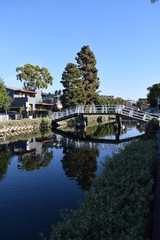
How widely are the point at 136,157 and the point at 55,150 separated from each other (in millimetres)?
12748

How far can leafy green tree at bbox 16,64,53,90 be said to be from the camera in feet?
274

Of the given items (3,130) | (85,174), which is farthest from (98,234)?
(3,130)

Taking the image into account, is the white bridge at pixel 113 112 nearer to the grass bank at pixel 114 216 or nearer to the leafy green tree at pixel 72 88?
the leafy green tree at pixel 72 88

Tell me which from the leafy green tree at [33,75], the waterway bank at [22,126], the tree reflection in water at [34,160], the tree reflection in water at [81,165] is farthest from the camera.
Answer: the leafy green tree at [33,75]

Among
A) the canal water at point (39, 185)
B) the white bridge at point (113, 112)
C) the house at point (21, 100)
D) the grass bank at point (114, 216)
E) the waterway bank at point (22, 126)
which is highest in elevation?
the house at point (21, 100)

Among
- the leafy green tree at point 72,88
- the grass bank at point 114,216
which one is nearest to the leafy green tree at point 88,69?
the leafy green tree at point 72,88

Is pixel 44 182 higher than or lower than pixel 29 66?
lower

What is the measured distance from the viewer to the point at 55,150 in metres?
21.0

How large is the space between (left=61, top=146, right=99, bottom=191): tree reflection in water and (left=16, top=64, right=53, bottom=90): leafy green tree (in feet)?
220

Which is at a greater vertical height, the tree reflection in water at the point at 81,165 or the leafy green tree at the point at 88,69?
the leafy green tree at the point at 88,69

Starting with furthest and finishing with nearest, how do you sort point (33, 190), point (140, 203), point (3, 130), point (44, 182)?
point (3, 130) → point (44, 182) → point (33, 190) → point (140, 203)

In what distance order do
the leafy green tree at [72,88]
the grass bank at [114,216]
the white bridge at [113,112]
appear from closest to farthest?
1. the grass bank at [114,216]
2. the white bridge at [113,112]
3. the leafy green tree at [72,88]

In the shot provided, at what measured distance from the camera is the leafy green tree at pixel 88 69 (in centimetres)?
5006

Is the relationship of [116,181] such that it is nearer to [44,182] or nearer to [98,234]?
[98,234]
